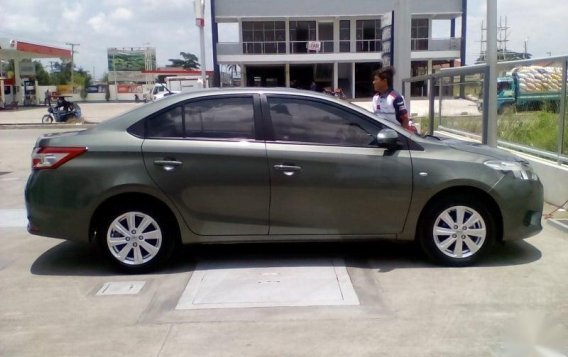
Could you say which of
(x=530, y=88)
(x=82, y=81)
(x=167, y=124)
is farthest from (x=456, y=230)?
(x=82, y=81)

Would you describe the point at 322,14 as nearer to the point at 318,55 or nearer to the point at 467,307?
the point at 318,55

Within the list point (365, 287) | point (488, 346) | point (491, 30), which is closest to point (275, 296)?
point (365, 287)

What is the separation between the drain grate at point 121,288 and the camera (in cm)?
528

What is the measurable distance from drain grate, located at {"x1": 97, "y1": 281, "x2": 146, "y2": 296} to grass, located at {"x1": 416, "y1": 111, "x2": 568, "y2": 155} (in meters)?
5.61

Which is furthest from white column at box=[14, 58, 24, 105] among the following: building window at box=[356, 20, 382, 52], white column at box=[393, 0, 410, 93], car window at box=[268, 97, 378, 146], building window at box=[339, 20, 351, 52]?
car window at box=[268, 97, 378, 146]

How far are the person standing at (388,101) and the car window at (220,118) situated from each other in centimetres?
245

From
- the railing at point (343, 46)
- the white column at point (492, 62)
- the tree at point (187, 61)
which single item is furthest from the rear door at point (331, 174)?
the tree at point (187, 61)

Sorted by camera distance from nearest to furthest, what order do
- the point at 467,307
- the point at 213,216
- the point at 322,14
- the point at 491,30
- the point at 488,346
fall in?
the point at 488,346
the point at 467,307
the point at 213,216
the point at 491,30
the point at 322,14

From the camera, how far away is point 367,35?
47.6 meters

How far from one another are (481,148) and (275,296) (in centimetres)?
247

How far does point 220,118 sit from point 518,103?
6069 millimetres

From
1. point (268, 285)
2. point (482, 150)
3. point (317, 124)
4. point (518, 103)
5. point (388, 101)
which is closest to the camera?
point (268, 285)

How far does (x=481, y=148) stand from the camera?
5941 millimetres

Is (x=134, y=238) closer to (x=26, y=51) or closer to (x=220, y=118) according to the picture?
(x=220, y=118)
